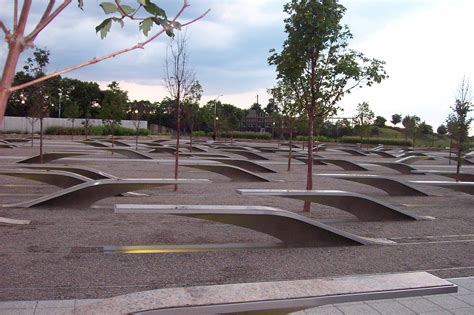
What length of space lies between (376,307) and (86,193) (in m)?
7.06

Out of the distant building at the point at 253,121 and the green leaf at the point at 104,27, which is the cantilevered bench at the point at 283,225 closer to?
the green leaf at the point at 104,27

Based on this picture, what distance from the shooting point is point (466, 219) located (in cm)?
1029

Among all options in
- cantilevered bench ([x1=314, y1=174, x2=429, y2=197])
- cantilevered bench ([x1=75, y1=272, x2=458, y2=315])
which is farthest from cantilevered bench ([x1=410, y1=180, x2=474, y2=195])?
cantilevered bench ([x1=75, y1=272, x2=458, y2=315])

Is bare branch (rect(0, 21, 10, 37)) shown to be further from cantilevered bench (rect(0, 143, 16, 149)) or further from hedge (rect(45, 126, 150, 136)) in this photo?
hedge (rect(45, 126, 150, 136))

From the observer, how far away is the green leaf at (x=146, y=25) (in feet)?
5.51

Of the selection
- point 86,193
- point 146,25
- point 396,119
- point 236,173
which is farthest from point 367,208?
point 396,119

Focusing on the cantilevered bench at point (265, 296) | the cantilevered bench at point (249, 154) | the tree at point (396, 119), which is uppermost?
the tree at point (396, 119)

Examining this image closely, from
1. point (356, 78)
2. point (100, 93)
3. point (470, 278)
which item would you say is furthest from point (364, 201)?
point (100, 93)

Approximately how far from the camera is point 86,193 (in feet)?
31.7

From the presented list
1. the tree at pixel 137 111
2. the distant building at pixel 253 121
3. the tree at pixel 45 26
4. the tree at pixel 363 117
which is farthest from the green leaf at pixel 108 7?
the distant building at pixel 253 121

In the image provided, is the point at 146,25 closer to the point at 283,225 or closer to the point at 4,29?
the point at 4,29

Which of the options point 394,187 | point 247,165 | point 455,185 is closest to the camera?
point 455,185

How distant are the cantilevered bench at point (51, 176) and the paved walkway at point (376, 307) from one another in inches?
269

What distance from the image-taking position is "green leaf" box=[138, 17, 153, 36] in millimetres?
1680
